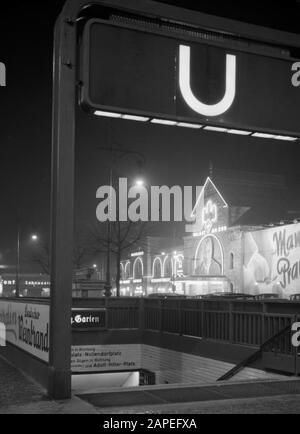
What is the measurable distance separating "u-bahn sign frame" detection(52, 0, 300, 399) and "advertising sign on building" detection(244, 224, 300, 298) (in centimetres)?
3632

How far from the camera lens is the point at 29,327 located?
11180mm

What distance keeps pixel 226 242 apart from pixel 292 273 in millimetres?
10586

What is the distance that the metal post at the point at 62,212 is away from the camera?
7.90 metres

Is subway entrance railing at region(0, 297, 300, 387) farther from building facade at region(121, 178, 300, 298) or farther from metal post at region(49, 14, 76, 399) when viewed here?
building facade at region(121, 178, 300, 298)

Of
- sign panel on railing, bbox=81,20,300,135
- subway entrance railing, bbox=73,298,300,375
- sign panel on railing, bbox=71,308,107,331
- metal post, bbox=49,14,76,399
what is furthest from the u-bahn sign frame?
sign panel on railing, bbox=71,308,107,331

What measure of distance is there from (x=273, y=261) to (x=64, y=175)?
39267mm

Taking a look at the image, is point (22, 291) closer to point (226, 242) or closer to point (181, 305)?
point (226, 242)

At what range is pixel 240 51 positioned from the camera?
8766 mm

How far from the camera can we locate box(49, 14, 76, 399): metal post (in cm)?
790

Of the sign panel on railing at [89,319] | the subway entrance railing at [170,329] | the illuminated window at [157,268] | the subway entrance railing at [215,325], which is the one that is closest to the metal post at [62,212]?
the subway entrance railing at [170,329]

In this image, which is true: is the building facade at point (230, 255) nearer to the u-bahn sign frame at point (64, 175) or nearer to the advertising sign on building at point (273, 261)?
the advertising sign on building at point (273, 261)

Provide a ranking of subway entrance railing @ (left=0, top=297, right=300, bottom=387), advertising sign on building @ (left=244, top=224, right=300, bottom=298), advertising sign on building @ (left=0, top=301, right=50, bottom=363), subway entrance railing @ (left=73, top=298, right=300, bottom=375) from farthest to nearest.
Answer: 1. advertising sign on building @ (left=244, top=224, right=300, bottom=298)
2. subway entrance railing @ (left=73, top=298, right=300, bottom=375)
3. subway entrance railing @ (left=0, top=297, right=300, bottom=387)
4. advertising sign on building @ (left=0, top=301, right=50, bottom=363)
